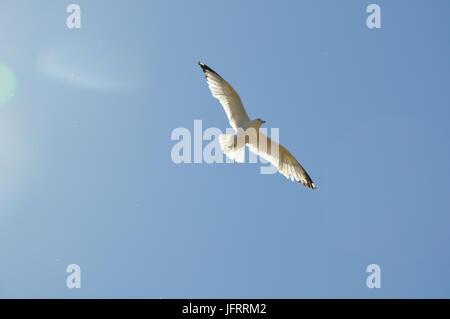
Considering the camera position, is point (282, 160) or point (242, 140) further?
point (282, 160)

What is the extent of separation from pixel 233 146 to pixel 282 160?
1.30m

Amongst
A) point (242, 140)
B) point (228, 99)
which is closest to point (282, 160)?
point (242, 140)

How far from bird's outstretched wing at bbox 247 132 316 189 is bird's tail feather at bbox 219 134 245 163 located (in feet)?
1.41

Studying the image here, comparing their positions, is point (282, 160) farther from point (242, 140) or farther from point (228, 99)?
point (228, 99)

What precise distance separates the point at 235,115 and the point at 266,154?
108 centimetres

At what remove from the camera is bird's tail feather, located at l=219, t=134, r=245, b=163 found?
419 inches

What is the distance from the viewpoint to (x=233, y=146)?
1073cm

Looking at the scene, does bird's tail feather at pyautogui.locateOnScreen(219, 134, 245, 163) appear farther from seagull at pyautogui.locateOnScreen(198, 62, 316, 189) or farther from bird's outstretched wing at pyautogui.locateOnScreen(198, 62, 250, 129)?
bird's outstretched wing at pyautogui.locateOnScreen(198, 62, 250, 129)

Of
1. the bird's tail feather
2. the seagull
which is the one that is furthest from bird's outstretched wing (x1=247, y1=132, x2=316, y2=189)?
the bird's tail feather

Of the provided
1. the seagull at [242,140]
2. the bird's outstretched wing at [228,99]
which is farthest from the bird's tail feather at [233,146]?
the bird's outstretched wing at [228,99]

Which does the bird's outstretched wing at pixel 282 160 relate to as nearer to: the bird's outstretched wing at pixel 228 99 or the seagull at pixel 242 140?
the seagull at pixel 242 140
